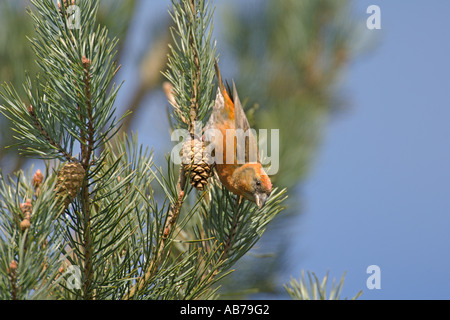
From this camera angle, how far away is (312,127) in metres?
2.14

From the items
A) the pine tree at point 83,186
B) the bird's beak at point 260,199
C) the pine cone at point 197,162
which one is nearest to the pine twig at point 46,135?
the pine tree at point 83,186

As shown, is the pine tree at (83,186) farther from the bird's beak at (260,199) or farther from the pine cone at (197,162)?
the bird's beak at (260,199)

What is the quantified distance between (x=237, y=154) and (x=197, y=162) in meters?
0.39

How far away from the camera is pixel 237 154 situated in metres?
1.52

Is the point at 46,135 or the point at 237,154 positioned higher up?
the point at 46,135

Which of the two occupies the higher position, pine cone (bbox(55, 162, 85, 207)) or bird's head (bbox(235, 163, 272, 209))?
pine cone (bbox(55, 162, 85, 207))

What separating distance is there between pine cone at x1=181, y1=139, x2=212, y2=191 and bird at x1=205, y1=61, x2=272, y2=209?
90mm

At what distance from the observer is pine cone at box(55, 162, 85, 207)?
3.04ft

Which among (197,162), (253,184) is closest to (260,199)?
(253,184)

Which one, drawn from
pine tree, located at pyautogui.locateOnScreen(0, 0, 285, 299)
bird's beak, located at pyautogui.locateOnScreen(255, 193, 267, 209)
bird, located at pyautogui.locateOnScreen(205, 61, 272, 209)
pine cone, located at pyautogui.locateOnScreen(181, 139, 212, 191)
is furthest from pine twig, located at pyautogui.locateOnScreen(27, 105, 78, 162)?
bird's beak, located at pyautogui.locateOnScreen(255, 193, 267, 209)

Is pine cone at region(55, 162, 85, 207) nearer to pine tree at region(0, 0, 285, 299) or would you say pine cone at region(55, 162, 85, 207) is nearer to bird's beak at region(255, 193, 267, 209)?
pine tree at region(0, 0, 285, 299)

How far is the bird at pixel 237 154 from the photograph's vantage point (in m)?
1.26

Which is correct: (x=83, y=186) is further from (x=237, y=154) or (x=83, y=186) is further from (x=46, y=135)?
(x=237, y=154)

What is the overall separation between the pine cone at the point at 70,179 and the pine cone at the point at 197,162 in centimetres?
22
